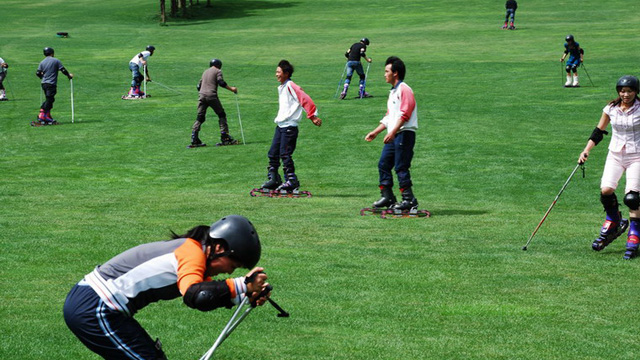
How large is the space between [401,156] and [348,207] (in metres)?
2.10

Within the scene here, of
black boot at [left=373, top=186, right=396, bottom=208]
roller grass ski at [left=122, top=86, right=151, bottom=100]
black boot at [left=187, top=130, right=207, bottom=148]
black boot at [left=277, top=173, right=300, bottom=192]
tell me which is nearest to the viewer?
black boot at [left=373, top=186, right=396, bottom=208]

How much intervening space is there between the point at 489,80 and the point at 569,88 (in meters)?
4.18

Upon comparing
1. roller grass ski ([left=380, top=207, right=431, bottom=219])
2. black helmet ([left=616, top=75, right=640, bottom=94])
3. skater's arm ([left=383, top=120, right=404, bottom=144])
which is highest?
black helmet ([left=616, top=75, right=640, bottom=94])

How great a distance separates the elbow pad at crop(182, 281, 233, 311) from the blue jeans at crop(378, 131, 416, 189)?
9817 mm

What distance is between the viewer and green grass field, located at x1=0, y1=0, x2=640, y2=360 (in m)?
8.59

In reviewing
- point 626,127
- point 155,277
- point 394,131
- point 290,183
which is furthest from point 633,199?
point 155,277

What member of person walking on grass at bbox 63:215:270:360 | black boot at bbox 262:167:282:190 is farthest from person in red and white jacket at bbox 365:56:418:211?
person walking on grass at bbox 63:215:270:360

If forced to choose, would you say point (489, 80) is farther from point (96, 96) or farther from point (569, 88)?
point (96, 96)

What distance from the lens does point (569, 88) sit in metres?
35.6

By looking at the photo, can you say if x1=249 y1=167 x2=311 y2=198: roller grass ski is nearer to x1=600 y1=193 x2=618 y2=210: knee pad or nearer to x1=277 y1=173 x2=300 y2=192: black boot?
x1=277 y1=173 x2=300 y2=192: black boot

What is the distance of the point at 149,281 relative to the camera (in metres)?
5.45

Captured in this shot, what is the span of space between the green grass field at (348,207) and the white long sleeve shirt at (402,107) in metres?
1.68

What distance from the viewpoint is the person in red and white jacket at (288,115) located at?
1706cm

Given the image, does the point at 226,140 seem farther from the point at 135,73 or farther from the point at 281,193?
the point at 135,73
